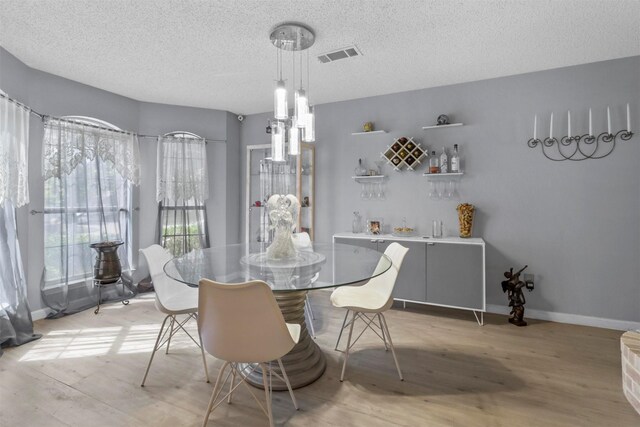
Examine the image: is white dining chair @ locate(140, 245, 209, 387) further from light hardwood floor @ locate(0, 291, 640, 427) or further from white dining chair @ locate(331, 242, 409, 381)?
white dining chair @ locate(331, 242, 409, 381)

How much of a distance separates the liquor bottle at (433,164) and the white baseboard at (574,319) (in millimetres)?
1588

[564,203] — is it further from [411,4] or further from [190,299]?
[190,299]

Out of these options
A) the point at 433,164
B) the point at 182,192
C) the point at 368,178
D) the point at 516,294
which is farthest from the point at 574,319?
the point at 182,192

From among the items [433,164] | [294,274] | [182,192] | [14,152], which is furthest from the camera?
[182,192]

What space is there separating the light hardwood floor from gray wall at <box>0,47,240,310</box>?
1006 millimetres

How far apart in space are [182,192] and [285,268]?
2.86m

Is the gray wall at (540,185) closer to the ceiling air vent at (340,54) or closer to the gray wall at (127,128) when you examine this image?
the ceiling air vent at (340,54)

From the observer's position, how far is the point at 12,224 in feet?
9.23

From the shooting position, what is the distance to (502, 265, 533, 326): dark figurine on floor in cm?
314

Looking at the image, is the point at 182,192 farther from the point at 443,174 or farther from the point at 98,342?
the point at 443,174

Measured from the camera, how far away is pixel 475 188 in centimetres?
357

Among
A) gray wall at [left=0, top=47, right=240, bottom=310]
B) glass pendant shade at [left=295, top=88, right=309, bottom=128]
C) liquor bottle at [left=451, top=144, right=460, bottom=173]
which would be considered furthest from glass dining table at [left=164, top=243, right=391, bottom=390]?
gray wall at [left=0, top=47, right=240, bottom=310]

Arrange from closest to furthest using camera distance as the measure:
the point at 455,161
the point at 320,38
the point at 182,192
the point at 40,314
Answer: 1. the point at 320,38
2. the point at 40,314
3. the point at 455,161
4. the point at 182,192

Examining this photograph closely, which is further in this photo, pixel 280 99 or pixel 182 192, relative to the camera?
pixel 182 192
